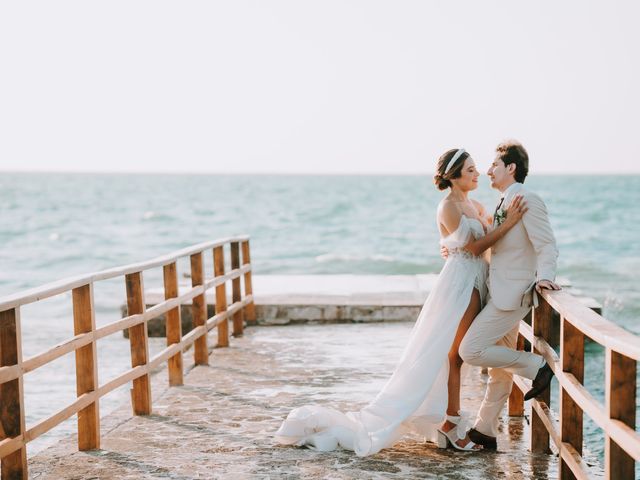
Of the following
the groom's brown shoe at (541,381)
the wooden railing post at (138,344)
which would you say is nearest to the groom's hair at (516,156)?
the groom's brown shoe at (541,381)

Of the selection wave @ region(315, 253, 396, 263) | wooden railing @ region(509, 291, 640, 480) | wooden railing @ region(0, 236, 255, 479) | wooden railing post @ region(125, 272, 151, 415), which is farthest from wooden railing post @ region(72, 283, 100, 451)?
wave @ region(315, 253, 396, 263)

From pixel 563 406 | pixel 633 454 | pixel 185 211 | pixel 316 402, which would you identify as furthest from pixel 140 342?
pixel 185 211

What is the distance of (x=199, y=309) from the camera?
8.94m

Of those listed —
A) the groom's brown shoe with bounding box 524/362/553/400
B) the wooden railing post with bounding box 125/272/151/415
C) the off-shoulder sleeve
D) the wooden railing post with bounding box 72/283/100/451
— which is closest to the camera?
the groom's brown shoe with bounding box 524/362/553/400

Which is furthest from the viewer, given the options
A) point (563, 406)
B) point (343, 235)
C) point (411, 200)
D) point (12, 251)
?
point (411, 200)

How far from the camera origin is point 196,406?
24.6 ft

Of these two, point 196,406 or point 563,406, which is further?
point 196,406

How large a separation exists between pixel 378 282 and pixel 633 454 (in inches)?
453

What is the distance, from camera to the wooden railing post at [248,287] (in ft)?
38.5

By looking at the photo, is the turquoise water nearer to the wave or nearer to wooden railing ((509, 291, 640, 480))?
the wave

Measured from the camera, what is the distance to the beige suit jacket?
5449 mm

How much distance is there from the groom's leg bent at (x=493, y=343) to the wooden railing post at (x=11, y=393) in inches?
104

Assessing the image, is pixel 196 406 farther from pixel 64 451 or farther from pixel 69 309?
pixel 69 309

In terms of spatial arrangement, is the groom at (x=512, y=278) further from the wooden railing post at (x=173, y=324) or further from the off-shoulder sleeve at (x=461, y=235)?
the wooden railing post at (x=173, y=324)
